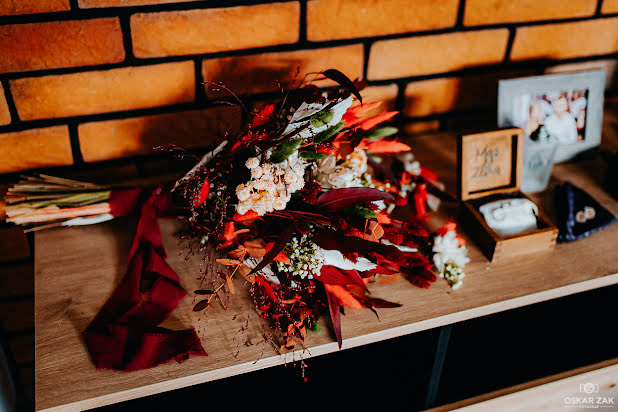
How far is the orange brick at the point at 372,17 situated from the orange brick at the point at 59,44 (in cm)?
43

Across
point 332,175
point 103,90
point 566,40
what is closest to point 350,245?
point 332,175

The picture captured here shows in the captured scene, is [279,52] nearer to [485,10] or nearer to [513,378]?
[485,10]

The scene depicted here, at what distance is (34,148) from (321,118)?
675 millimetres

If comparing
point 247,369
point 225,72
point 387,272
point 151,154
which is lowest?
point 247,369

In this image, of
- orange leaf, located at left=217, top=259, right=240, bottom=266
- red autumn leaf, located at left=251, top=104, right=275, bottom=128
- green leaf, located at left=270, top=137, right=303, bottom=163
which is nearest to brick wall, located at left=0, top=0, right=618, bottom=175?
red autumn leaf, located at left=251, top=104, right=275, bottom=128

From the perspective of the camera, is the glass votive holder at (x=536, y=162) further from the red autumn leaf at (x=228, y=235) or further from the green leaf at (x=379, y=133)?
the red autumn leaf at (x=228, y=235)

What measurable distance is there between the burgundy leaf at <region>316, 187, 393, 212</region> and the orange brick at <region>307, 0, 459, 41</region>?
452 millimetres

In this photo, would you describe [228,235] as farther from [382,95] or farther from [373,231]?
[382,95]

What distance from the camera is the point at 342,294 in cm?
84

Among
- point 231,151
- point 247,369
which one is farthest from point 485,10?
point 247,369

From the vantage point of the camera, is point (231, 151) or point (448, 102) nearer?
point (231, 151)

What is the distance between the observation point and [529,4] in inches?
47.0

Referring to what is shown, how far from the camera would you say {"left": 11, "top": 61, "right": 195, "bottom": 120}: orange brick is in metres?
0.99

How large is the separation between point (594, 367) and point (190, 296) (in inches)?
38.9
